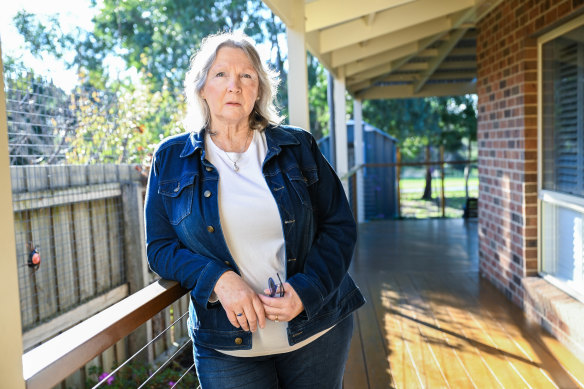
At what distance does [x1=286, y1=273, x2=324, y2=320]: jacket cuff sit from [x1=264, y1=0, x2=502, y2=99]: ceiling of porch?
1.75 metres

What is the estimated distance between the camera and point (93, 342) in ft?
3.99

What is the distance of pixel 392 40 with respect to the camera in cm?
627

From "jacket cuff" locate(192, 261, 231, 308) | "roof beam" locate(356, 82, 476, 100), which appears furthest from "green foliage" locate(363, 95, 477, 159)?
"jacket cuff" locate(192, 261, 231, 308)

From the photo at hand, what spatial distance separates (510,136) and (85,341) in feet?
13.3

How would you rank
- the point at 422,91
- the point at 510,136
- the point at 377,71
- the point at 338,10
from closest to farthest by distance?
the point at 338,10 → the point at 510,136 → the point at 377,71 → the point at 422,91

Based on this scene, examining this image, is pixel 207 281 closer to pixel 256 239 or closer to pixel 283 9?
pixel 256 239

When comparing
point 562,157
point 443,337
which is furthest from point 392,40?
point 443,337

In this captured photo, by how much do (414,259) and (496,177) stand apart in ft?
5.88

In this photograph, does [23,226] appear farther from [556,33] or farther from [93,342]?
[556,33]

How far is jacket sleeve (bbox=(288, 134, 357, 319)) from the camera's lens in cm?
156

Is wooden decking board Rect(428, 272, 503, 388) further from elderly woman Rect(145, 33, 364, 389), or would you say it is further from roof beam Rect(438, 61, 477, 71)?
roof beam Rect(438, 61, 477, 71)

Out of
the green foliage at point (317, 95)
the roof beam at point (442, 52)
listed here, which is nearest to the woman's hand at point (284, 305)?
the roof beam at point (442, 52)

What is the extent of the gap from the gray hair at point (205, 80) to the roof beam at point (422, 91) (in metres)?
9.21

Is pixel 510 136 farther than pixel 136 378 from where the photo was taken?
Yes
